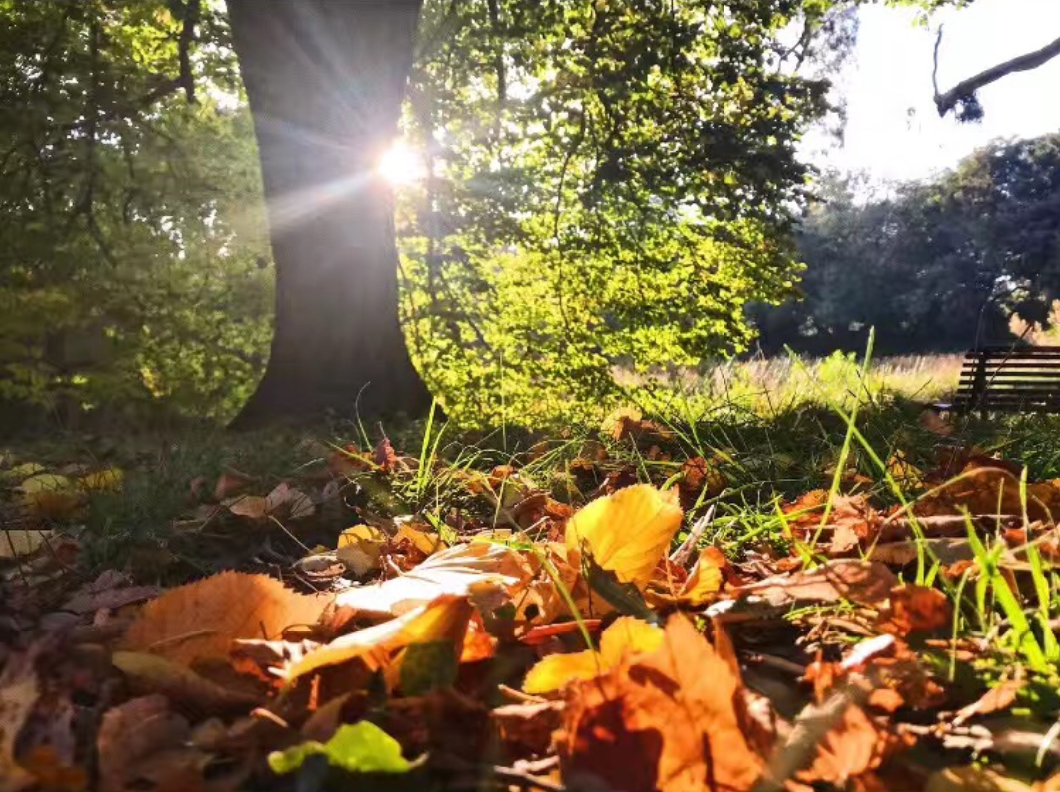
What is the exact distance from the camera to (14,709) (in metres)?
0.69

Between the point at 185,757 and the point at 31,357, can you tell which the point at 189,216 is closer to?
the point at 31,357

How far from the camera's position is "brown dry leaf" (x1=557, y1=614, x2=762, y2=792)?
645mm

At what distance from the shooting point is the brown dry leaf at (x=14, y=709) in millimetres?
611

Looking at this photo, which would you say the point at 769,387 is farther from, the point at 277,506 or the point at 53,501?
the point at 53,501

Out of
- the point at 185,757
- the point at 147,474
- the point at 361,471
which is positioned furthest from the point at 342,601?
the point at 147,474

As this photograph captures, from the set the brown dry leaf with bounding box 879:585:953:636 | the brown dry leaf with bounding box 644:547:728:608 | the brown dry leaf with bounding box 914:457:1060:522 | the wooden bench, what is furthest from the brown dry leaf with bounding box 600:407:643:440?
the wooden bench

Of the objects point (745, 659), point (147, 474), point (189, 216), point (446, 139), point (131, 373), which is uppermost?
point (446, 139)

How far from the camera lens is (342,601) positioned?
38.3 inches

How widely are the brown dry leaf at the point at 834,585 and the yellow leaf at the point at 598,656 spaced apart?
9.4 inches

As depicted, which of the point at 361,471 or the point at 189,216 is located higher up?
the point at 189,216

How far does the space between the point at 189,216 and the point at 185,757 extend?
1184 cm

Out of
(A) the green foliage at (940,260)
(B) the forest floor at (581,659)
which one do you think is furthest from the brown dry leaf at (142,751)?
(A) the green foliage at (940,260)

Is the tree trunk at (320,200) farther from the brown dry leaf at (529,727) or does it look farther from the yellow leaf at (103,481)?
the brown dry leaf at (529,727)

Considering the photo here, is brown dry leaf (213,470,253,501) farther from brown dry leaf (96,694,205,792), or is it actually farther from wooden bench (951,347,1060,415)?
wooden bench (951,347,1060,415)
